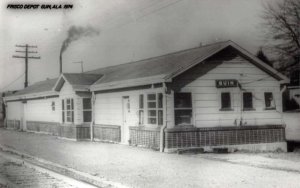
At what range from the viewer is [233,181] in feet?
30.0

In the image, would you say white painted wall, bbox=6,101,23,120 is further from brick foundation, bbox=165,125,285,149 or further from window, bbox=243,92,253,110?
window, bbox=243,92,253,110

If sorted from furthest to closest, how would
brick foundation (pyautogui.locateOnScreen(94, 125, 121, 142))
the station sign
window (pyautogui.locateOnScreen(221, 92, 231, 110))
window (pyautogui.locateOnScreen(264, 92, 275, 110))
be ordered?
brick foundation (pyautogui.locateOnScreen(94, 125, 121, 142)) → window (pyautogui.locateOnScreen(264, 92, 275, 110)) → window (pyautogui.locateOnScreen(221, 92, 231, 110)) → the station sign

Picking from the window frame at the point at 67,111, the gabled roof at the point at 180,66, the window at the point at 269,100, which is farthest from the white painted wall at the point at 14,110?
the window at the point at 269,100

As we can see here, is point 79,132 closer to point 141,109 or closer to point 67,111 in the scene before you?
point 67,111

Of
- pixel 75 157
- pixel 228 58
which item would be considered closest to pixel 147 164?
pixel 75 157

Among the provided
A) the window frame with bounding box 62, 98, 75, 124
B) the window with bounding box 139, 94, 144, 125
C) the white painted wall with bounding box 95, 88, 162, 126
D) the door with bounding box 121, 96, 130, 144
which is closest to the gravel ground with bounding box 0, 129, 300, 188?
the window with bounding box 139, 94, 144, 125

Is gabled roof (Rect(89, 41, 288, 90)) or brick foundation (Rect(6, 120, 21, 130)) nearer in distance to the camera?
gabled roof (Rect(89, 41, 288, 90))

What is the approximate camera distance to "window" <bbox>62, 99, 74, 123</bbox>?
72.0 feet

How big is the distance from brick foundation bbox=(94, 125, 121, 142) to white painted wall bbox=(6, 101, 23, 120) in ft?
48.3

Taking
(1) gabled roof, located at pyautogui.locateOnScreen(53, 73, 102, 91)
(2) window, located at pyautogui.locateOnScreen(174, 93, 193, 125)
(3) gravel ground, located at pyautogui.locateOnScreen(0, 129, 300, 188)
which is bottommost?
(3) gravel ground, located at pyautogui.locateOnScreen(0, 129, 300, 188)

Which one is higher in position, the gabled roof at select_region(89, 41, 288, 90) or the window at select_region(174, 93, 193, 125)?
the gabled roof at select_region(89, 41, 288, 90)

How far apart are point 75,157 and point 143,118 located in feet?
12.3

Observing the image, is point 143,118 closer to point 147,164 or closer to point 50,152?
point 50,152

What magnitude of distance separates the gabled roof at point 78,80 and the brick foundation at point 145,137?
15.3 ft
